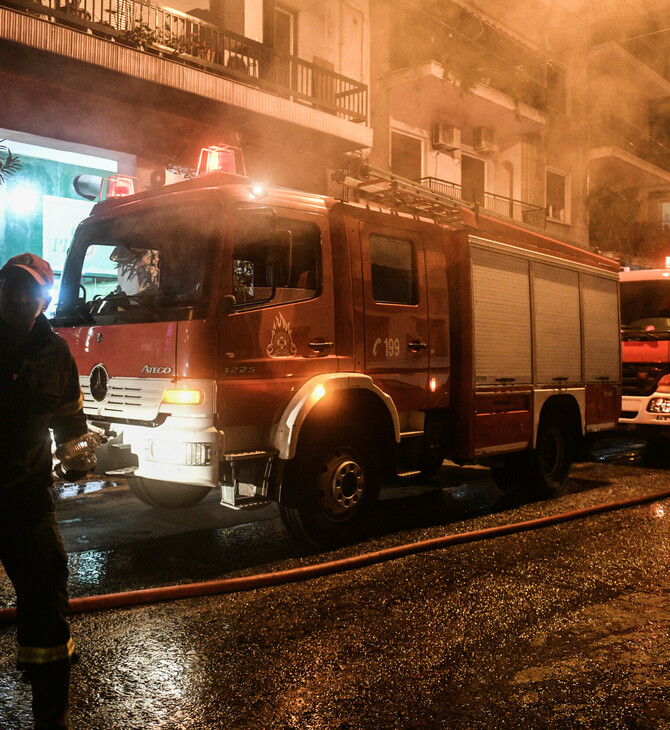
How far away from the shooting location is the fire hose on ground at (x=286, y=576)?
12.3 feet

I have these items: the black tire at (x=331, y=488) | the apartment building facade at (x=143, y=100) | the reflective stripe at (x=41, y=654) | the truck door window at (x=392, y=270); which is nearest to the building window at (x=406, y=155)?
the apartment building facade at (x=143, y=100)

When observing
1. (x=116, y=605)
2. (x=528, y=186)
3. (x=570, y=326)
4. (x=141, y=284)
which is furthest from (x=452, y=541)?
(x=528, y=186)

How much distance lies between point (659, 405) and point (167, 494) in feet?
20.3

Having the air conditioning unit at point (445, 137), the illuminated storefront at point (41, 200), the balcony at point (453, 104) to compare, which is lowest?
the illuminated storefront at point (41, 200)

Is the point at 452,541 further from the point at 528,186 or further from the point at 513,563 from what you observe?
the point at 528,186

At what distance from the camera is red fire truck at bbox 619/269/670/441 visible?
929 centimetres

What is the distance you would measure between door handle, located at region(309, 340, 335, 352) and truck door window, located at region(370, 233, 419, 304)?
583 mm

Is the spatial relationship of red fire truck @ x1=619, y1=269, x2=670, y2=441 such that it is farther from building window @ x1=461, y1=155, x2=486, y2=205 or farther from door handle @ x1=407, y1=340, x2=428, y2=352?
building window @ x1=461, y1=155, x2=486, y2=205

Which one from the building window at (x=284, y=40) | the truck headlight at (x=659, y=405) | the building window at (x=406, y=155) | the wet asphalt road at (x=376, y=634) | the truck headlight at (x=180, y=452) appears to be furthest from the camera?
the building window at (x=406, y=155)

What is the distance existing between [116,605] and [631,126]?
2493 cm

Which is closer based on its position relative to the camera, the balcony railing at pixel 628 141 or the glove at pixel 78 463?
the glove at pixel 78 463

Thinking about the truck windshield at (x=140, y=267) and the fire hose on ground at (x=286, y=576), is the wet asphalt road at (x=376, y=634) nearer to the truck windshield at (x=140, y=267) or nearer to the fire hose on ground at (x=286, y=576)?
the fire hose on ground at (x=286, y=576)

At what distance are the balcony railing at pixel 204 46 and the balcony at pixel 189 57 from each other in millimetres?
14

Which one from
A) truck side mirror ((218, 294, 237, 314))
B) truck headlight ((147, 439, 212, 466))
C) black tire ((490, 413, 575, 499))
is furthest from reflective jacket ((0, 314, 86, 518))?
black tire ((490, 413, 575, 499))
